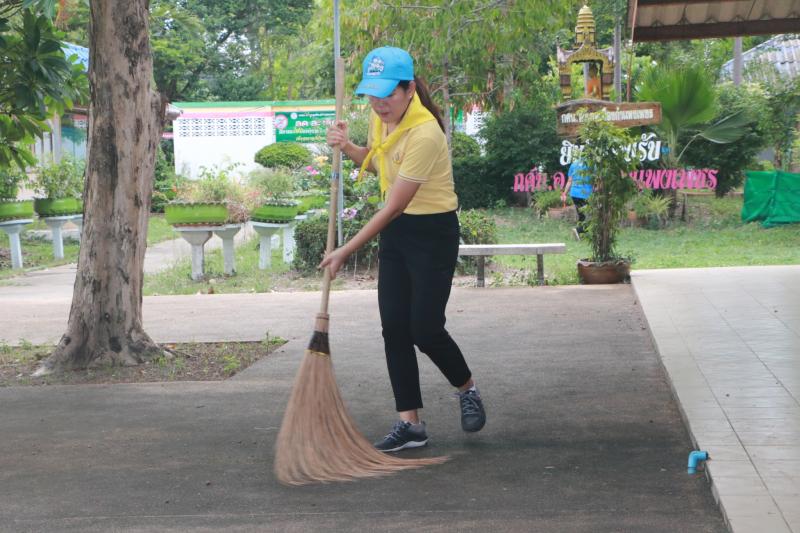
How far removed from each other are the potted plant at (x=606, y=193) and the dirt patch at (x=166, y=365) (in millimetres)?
4475

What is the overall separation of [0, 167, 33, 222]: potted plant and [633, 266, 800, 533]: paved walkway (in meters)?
10.2

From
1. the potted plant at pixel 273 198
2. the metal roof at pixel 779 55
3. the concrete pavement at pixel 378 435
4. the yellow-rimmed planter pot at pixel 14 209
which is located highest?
the metal roof at pixel 779 55

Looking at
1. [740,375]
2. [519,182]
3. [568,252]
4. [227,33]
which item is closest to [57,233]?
[568,252]

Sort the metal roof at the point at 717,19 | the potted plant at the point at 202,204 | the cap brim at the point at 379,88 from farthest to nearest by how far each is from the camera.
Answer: the potted plant at the point at 202,204, the metal roof at the point at 717,19, the cap brim at the point at 379,88

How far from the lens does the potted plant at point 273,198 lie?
49.2ft

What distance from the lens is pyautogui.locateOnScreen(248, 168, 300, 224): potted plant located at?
14984 mm

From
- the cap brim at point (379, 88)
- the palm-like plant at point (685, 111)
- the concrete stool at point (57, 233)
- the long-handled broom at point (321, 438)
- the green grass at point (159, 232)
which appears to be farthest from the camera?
the green grass at point (159, 232)

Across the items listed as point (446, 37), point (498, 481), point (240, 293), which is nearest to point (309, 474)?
point (498, 481)

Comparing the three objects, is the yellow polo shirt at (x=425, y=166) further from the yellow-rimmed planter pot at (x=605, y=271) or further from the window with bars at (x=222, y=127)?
the window with bars at (x=222, y=127)

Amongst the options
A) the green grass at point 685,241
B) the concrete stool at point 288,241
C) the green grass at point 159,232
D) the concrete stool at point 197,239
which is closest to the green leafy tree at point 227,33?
the green grass at point 159,232

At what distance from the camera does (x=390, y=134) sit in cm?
507

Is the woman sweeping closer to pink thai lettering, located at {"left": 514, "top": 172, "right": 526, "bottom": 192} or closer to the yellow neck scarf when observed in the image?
the yellow neck scarf

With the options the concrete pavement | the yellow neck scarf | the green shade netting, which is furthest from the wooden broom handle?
the green shade netting

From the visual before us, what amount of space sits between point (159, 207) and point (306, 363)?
2469 centimetres
